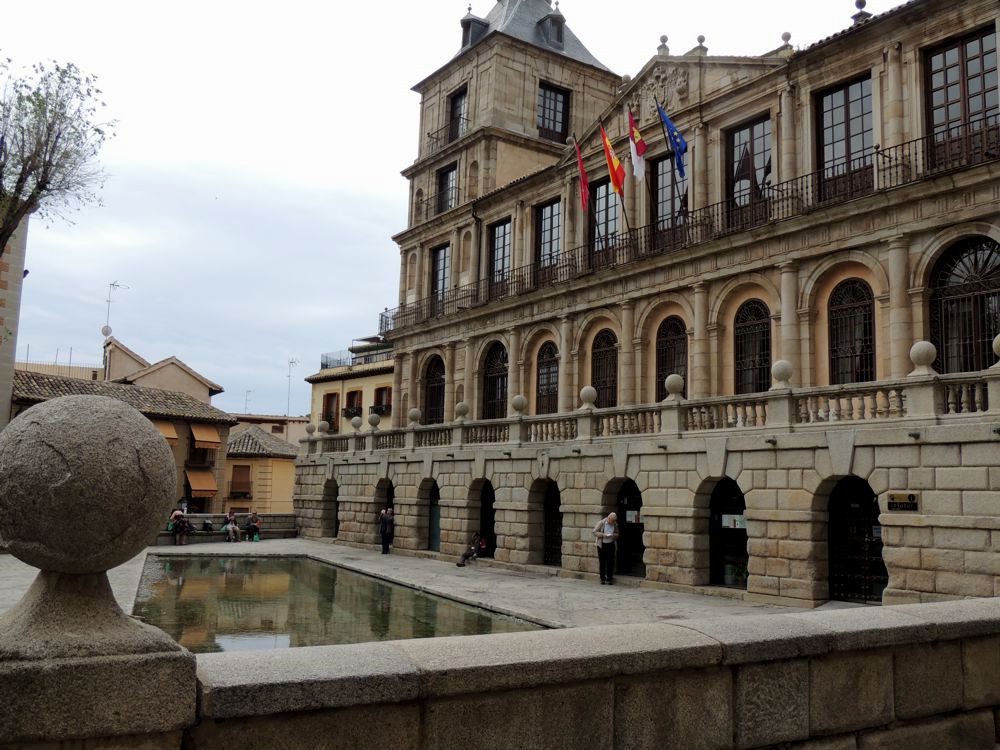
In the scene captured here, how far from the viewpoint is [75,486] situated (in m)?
3.35

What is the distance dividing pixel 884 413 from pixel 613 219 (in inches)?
586

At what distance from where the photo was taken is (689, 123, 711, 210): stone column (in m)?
25.8

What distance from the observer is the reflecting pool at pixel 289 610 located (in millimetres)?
13844

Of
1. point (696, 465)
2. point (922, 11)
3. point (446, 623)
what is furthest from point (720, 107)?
point (446, 623)

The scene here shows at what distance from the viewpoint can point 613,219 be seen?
1161 inches

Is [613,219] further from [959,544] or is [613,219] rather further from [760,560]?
[959,544]

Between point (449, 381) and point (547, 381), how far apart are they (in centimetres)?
564

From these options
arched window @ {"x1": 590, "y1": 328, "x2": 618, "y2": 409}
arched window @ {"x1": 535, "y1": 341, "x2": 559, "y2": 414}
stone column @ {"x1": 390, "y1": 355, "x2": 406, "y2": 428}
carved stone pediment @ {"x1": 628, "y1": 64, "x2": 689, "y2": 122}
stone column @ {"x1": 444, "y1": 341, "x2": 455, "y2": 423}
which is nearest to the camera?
carved stone pediment @ {"x1": 628, "y1": 64, "x2": 689, "y2": 122}

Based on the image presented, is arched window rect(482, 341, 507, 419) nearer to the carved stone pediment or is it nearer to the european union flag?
the carved stone pediment

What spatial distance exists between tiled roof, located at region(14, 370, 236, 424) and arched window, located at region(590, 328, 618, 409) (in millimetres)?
20757

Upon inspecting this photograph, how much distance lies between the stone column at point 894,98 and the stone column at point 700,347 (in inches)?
241

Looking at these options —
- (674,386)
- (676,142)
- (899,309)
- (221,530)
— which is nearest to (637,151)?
(676,142)

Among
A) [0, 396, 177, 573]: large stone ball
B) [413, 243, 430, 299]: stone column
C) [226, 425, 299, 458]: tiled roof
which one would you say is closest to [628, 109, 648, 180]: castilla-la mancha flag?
[413, 243, 430, 299]: stone column

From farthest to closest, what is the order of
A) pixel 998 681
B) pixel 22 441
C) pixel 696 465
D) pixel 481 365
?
pixel 481 365, pixel 696 465, pixel 998 681, pixel 22 441
